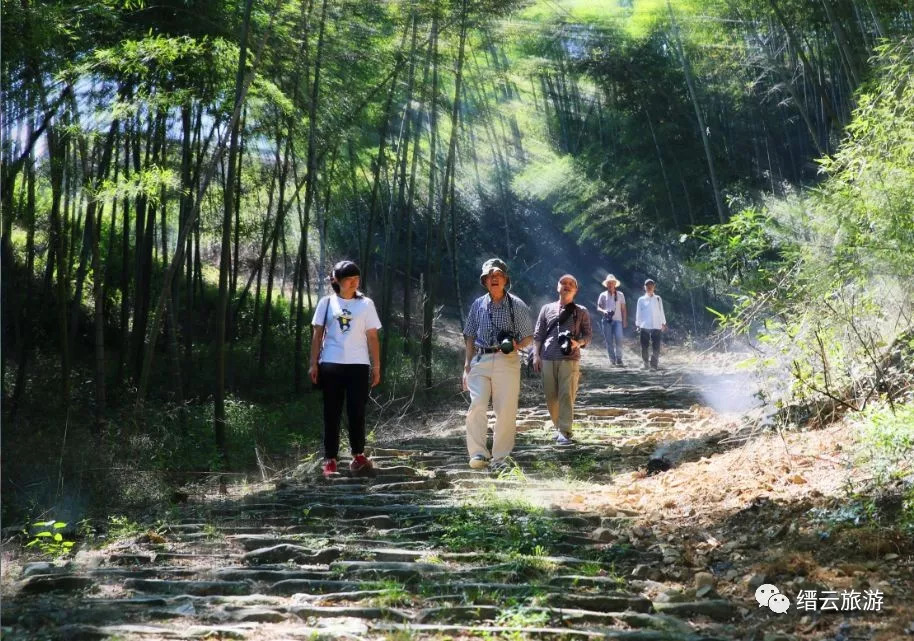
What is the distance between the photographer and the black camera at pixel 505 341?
572cm

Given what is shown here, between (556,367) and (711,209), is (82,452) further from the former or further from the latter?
(711,209)

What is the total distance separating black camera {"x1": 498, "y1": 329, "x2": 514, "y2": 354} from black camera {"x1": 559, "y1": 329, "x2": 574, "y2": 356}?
126 centimetres

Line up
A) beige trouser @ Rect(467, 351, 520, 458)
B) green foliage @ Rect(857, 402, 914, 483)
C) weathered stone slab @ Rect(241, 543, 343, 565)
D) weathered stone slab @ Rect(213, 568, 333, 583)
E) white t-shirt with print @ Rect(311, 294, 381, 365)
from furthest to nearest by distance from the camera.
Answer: beige trouser @ Rect(467, 351, 520, 458), white t-shirt with print @ Rect(311, 294, 381, 365), green foliage @ Rect(857, 402, 914, 483), weathered stone slab @ Rect(241, 543, 343, 565), weathered stone slab @ Rect(213, 568, 333, 583)

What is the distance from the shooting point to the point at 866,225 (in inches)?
206

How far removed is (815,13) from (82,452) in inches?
309

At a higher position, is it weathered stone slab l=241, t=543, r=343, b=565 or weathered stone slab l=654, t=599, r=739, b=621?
weathered stone slab l=241, t=543, r=343, b=565

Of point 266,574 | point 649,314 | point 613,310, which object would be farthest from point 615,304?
point 266,574

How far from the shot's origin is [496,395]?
19.2 feet

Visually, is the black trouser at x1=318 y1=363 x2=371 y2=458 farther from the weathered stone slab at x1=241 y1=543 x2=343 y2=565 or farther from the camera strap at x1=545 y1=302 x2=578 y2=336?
the camera strap at x1=545 y1=302 x2=578 y2=336

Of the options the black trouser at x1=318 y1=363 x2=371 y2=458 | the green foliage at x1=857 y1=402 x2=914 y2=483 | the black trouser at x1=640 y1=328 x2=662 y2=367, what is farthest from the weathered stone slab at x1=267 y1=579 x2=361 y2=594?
the black trouser at x1=640 y1=328 x2=662 y2=367

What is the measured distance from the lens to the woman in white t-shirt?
5.62m

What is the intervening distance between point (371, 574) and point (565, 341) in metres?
3.60

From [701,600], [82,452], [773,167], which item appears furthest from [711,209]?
[701,600]

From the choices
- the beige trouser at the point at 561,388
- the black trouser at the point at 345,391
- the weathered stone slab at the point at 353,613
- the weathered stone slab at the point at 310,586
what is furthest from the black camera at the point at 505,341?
the weathered stone slab at the point at 353,613
